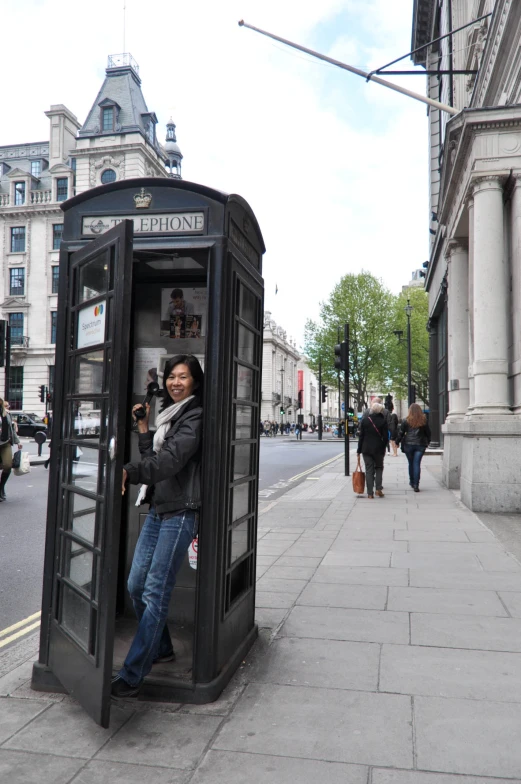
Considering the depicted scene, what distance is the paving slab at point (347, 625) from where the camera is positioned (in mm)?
4387

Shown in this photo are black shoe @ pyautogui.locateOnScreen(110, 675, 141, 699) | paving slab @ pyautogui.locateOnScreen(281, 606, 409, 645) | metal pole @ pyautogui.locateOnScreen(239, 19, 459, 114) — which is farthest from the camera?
metal pole @ pyautogui.locateOnScreen(239, 19, 459, 114)

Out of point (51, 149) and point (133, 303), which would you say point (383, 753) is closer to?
point (133, 303)

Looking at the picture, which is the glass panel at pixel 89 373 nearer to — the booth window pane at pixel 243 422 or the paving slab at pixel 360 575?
the booth window pane at pixel 243 422

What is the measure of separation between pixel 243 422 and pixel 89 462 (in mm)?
1026

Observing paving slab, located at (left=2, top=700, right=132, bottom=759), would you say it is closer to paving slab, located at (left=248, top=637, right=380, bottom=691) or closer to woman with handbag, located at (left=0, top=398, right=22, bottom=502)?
paving slab, located at (left=248, top=637, right=380, bottom=691)

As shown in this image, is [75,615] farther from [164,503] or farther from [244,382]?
[244,382]

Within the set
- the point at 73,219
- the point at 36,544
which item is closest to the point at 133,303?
the point at 73,219

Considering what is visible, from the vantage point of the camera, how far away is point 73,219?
145 inches

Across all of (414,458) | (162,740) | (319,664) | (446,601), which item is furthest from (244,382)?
(414,458)

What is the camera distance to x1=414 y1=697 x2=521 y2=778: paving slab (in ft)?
8.91

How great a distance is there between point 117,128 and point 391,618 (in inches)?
2048

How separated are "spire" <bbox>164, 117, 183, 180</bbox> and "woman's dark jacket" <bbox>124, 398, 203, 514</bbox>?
2280 inches

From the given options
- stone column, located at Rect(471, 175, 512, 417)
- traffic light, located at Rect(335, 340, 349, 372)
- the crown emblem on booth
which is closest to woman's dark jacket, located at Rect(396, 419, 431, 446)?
stone column, located at Rect(471, 175, 512, 417)

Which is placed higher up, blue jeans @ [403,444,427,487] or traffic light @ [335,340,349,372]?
traffic light @ [335,340,349,372]
